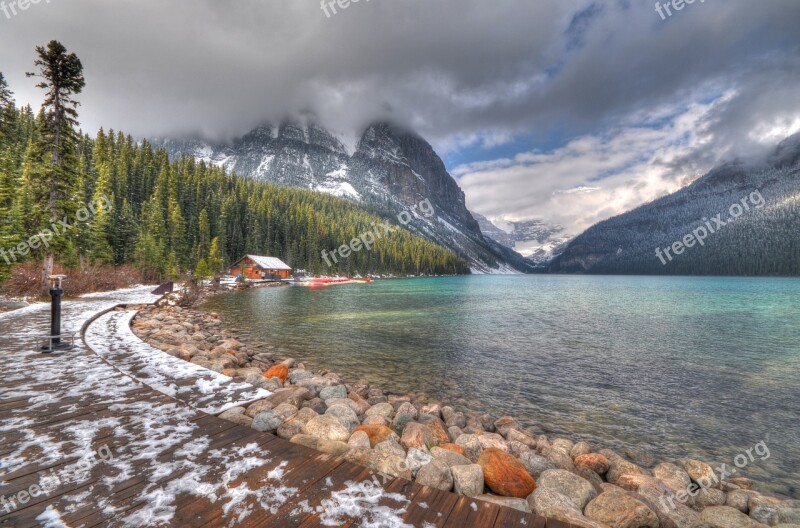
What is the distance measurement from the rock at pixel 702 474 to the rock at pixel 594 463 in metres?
1.81

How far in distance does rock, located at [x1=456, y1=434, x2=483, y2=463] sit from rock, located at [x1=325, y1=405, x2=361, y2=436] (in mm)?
2165

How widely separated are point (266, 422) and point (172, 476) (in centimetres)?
176

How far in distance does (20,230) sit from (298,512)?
122 ft

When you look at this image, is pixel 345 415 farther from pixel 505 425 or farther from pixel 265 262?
pixel 265 262

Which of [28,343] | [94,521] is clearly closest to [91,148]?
[28,343]

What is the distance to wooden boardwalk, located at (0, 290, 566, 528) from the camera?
3.10 metres

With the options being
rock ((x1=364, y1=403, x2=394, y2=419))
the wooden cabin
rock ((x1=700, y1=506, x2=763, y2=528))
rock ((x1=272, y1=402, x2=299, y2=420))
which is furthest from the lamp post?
the wooden cabin

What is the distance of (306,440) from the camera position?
16.7ft

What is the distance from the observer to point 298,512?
125 inches

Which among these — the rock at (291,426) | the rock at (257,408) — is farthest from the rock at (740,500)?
the rock at (257,408)

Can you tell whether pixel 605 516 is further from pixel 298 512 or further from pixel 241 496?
pixel 241 496

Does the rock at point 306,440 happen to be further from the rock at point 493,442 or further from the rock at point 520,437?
the rock at point 520,437

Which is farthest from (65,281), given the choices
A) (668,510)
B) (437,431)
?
(668,510)

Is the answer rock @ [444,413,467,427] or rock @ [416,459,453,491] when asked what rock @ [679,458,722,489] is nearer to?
rock @ [444,413,467,427]
